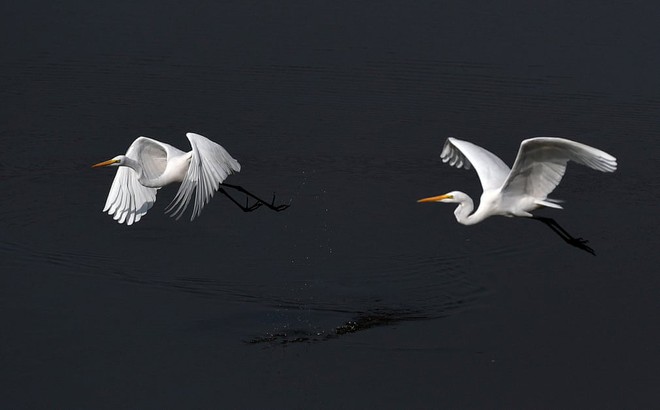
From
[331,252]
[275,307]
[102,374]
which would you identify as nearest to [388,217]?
[331,252]

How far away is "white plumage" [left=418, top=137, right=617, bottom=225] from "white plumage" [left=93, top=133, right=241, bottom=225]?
1565 millimetres

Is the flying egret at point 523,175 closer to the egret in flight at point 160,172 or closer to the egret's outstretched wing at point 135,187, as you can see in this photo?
the egret in flight at point 160,172

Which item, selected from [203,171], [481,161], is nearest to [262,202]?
[203,171]

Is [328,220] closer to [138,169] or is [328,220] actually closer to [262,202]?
[262,202]

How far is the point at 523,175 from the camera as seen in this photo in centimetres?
806

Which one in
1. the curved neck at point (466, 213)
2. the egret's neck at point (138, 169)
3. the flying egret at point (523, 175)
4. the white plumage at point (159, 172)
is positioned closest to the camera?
the flying egret at point (523, 175)

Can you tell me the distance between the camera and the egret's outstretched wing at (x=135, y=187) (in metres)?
9.33

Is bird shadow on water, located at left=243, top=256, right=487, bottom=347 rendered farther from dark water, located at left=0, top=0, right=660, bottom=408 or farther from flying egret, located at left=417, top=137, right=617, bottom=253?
flying egret, located at left=417, top=137, right=617, bottom=253

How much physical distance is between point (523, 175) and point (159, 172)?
314cm

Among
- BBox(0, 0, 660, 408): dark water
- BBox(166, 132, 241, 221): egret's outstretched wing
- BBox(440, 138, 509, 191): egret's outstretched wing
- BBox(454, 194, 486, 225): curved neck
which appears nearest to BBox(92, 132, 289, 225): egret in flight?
BBox(166, 132, 241, 221): egret's outstretched wing

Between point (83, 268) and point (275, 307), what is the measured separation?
5.18ft

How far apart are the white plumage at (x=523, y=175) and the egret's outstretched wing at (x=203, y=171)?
1.51 metres

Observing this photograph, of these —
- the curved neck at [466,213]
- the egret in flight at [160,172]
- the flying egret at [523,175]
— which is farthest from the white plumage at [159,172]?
the curved neck at [466,213]

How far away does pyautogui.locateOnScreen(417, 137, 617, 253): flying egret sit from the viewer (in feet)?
24.4
